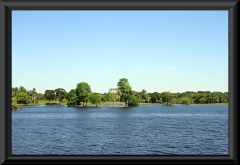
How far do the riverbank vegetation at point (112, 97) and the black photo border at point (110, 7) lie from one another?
4548cm

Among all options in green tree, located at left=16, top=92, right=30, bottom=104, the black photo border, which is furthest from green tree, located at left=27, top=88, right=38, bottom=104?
the black photo border

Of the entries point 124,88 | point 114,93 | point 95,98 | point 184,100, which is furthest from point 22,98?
point 184,100

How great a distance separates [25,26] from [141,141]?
49362 mm

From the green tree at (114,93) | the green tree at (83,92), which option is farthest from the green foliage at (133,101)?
the green tree at (83,92)

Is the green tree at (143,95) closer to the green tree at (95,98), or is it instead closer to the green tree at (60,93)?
the green tree at (95,98)

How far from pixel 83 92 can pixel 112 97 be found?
558cm

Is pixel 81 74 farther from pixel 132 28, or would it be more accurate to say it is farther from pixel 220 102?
pixel 220 102

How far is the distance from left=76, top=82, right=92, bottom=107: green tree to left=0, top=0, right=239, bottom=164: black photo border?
4770cm

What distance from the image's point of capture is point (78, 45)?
196ft

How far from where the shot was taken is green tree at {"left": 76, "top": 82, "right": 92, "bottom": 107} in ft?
163

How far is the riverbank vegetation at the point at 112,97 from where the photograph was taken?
4956 cm

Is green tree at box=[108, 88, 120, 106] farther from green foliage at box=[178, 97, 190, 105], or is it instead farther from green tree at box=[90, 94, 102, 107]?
green foliage at box=[178, 97, 190, 105]
